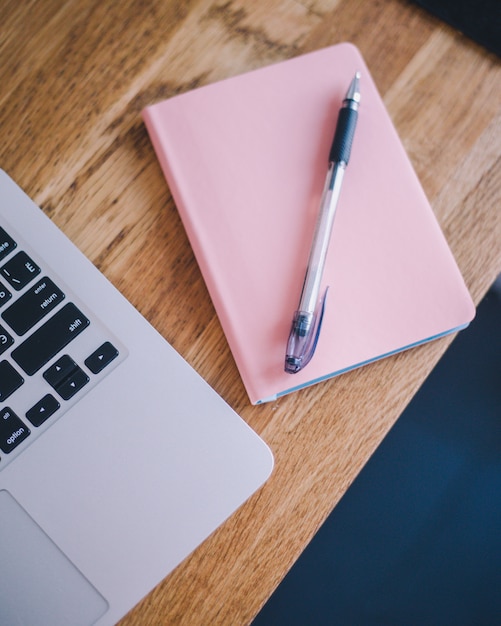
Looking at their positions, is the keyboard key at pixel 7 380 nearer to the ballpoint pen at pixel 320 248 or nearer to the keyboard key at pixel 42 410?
the keyboard key at pixel 42 410

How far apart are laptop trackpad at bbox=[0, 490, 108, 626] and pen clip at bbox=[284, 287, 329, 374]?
0.74ft

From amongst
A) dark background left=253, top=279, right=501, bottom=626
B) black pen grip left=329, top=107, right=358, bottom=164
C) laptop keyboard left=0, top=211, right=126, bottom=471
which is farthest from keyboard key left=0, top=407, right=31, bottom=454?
dark background left=253, top=279, right=501, bottom=626

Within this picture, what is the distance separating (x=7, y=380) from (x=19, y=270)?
0.28ft

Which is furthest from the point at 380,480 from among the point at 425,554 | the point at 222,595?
the point at 222,595

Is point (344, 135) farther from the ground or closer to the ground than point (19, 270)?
closer to the ground

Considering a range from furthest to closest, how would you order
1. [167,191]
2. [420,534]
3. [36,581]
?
[420,534] < [167,191] < [36,581]

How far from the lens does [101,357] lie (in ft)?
1.32

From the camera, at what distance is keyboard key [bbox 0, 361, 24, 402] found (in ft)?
1.25

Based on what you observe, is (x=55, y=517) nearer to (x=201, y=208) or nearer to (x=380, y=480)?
(x=201, y=208)

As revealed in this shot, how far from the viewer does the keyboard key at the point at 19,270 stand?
40 centimetres

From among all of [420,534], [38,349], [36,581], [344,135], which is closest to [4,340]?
[38,349]

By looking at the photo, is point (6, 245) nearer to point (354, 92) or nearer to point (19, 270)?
point (19, 270)

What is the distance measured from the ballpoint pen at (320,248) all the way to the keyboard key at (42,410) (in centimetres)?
18

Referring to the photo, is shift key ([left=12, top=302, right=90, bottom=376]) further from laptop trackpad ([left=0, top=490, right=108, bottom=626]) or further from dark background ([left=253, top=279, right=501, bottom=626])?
dark background ([left=253, top=279, right=501, bottom=626])
